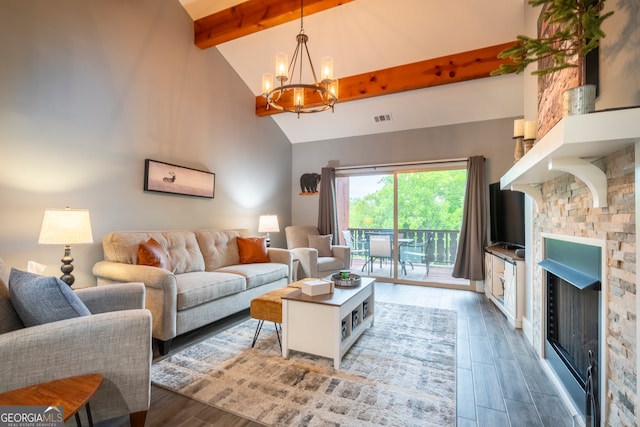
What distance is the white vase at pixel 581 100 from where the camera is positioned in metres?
1.19

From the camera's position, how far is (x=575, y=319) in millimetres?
1774

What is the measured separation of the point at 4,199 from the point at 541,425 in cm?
373

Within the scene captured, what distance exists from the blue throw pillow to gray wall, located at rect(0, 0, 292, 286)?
1.37 metres

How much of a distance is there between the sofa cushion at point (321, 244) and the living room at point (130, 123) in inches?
38.7

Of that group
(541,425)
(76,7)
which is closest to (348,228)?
(541,425)

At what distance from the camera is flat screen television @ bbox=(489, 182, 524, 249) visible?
131 inches

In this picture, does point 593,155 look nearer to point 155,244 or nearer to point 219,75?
point 155,244

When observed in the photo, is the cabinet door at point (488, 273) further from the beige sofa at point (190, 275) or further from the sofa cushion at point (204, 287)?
the sofa cushion at point (204, 287)

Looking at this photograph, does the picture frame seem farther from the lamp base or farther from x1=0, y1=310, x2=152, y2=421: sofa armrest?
x1=0, y1=310, x2=152, y2=421: sofa armrest

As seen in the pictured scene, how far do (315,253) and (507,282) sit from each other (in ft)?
7.69

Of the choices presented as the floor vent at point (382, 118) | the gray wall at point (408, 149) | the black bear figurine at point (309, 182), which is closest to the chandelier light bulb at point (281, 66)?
the floor vent at point (382, 118)

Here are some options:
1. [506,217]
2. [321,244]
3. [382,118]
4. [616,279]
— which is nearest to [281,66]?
[616,279]

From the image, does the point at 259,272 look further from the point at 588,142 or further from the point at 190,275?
the point at 588,142

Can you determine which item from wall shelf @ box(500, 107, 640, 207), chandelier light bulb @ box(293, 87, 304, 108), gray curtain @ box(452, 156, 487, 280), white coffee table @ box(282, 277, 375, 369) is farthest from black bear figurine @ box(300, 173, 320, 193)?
wall shelf @ box(500, 107, 640, 207)
